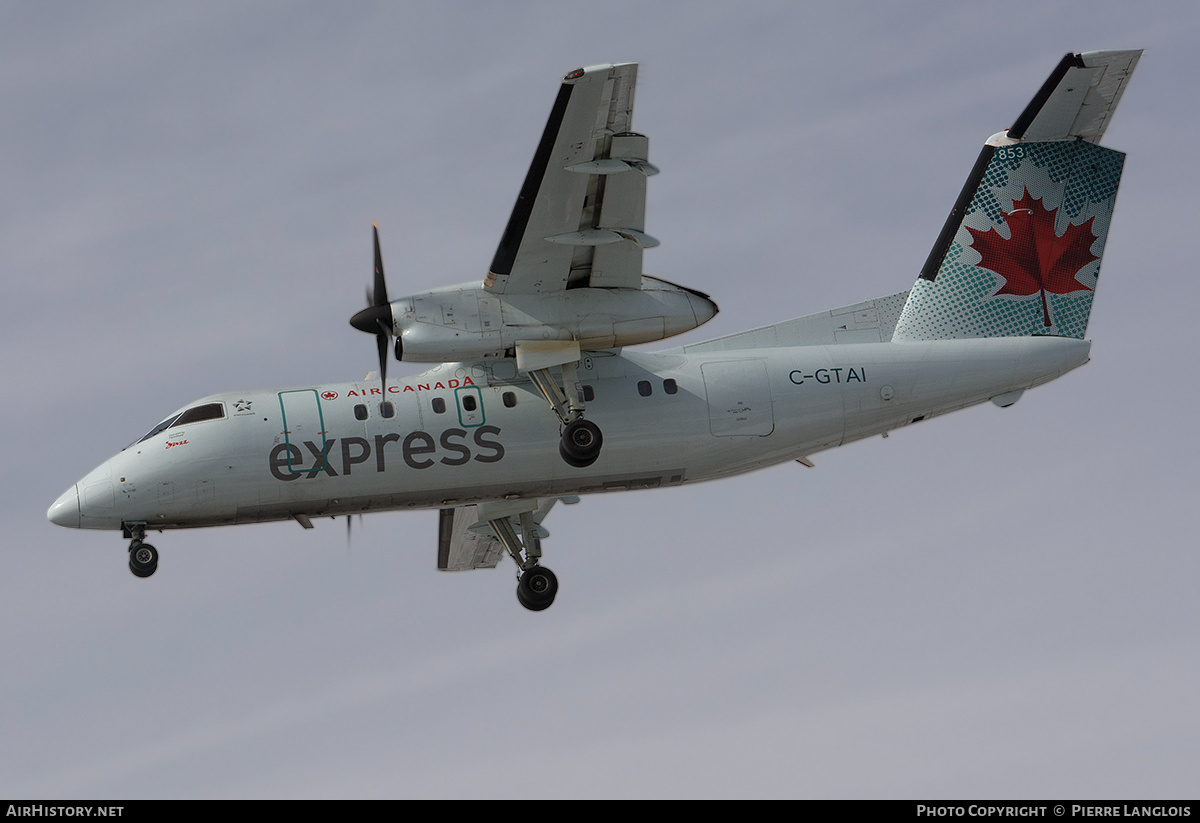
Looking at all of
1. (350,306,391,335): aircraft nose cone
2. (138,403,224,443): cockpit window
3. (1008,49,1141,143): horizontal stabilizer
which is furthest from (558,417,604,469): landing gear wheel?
(1008,49,1141,143): horizontal stabilizer

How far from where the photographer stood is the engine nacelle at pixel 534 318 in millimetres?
22031

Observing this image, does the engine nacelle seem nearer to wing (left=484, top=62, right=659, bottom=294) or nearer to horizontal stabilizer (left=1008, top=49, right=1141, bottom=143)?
wing (left=484, top=62, right=659, bottom=294)

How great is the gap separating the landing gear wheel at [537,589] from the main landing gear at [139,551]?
6.17 metres

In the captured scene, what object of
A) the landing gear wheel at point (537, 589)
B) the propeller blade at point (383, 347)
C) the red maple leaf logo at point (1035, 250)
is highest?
the red maple leaf logo at point (1035, 250)

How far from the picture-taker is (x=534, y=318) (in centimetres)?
2252

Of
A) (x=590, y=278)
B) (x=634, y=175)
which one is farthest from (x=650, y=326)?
(x=634, y=175)

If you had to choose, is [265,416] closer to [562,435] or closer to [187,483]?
[187,483]

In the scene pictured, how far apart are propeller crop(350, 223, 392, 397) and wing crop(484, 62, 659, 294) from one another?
1597mm

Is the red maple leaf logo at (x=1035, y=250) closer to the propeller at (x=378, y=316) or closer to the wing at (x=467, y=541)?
the wing at (x=467, y=541)

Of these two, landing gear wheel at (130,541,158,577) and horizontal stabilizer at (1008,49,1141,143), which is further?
horizontal stabilizer at (1008,49,1141,143)

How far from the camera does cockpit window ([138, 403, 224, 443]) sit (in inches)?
916

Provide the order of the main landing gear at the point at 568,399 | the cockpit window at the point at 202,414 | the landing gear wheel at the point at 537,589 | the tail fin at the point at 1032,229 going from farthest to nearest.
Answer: the landing gear wheel at the point at 537,589 < the tail fin at the point at 1032,229 < the cockpit window at the point at 202,414 < the main landing gear at the point at 568,399

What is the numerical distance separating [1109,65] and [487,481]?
40.0 ft

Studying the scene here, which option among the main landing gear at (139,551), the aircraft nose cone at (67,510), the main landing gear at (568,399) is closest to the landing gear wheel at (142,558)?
the main landing gear at (139,551)
